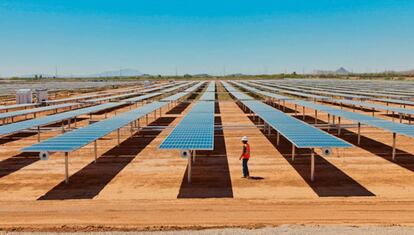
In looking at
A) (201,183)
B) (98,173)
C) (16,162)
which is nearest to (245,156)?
(201,183)

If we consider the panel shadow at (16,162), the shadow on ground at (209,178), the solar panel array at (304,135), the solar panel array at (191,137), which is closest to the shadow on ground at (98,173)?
the solar panel array at (191,137)

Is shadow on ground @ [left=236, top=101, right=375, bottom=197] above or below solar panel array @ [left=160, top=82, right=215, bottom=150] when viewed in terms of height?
below

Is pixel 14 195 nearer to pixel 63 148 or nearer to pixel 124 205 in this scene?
pixel 63 148

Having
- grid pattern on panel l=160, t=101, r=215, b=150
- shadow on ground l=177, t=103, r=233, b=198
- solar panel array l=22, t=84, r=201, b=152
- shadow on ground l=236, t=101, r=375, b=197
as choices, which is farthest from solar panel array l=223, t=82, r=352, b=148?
solar panel array l=22, t=84, r=201, b=152

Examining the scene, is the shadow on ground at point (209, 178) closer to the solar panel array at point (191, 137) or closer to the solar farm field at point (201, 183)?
the solar farm field at point (201, 183)

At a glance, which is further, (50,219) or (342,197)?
(342,197)

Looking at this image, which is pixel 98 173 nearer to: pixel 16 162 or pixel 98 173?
pixel 98 173

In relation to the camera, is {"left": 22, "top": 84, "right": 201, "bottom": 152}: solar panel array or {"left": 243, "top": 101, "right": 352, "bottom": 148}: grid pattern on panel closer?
{"left": 22, "top": 84, "right": 201, "bottom": 152}: solar panel array

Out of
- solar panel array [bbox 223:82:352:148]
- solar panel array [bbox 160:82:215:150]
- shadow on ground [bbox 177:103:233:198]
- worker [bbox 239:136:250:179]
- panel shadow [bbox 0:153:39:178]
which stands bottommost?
panel shadow [bbox 0:153:39:178]

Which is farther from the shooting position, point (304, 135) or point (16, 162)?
point (16, 162)

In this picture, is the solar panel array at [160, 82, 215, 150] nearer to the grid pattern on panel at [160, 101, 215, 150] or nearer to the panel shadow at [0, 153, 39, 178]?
the grid pattern on panel at [160, 101, 215, 150]

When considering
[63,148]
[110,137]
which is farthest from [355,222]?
[110,137]
